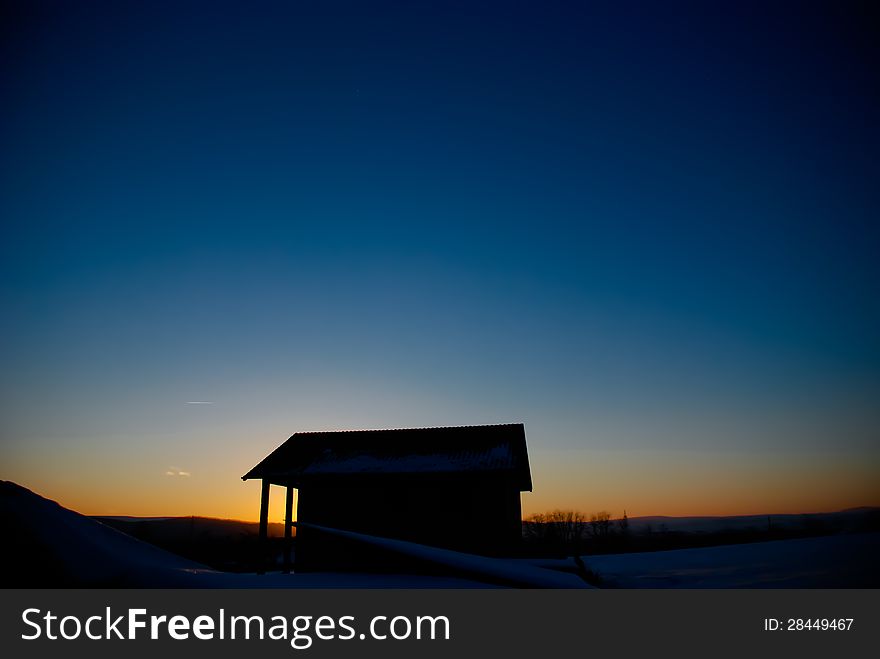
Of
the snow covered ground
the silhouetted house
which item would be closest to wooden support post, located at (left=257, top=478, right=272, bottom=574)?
Result: the silhouetted house

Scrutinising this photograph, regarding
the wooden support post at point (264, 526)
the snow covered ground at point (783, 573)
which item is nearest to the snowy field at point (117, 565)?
the snow covered ground at point (783, 573)

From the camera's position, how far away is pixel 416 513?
13.8 meters

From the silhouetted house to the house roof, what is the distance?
1.3 inches

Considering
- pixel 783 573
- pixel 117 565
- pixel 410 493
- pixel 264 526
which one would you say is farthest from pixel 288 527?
pixel 783 573

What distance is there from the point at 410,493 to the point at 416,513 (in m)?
0.60

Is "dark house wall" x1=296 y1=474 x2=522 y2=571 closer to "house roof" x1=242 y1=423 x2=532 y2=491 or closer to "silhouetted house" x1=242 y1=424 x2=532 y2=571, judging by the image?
"silhouetted house" x1=242 y1=424 x2=532 y2=571

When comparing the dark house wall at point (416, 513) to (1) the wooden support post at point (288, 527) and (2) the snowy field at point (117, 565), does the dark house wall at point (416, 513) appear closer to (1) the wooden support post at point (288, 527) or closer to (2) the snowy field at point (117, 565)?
(1) the wooden support post at point (288, 527)

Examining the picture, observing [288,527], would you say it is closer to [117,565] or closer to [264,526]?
[264,526]

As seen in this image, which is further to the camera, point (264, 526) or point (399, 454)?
point (399, 454)

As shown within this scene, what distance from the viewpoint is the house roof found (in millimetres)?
13352

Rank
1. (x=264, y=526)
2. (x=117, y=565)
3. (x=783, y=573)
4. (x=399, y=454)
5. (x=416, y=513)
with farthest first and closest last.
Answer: (x=399, y=454), (x=416, y=513), (x=264, y=526), (x=783, y=573), (x=117, y=565)
